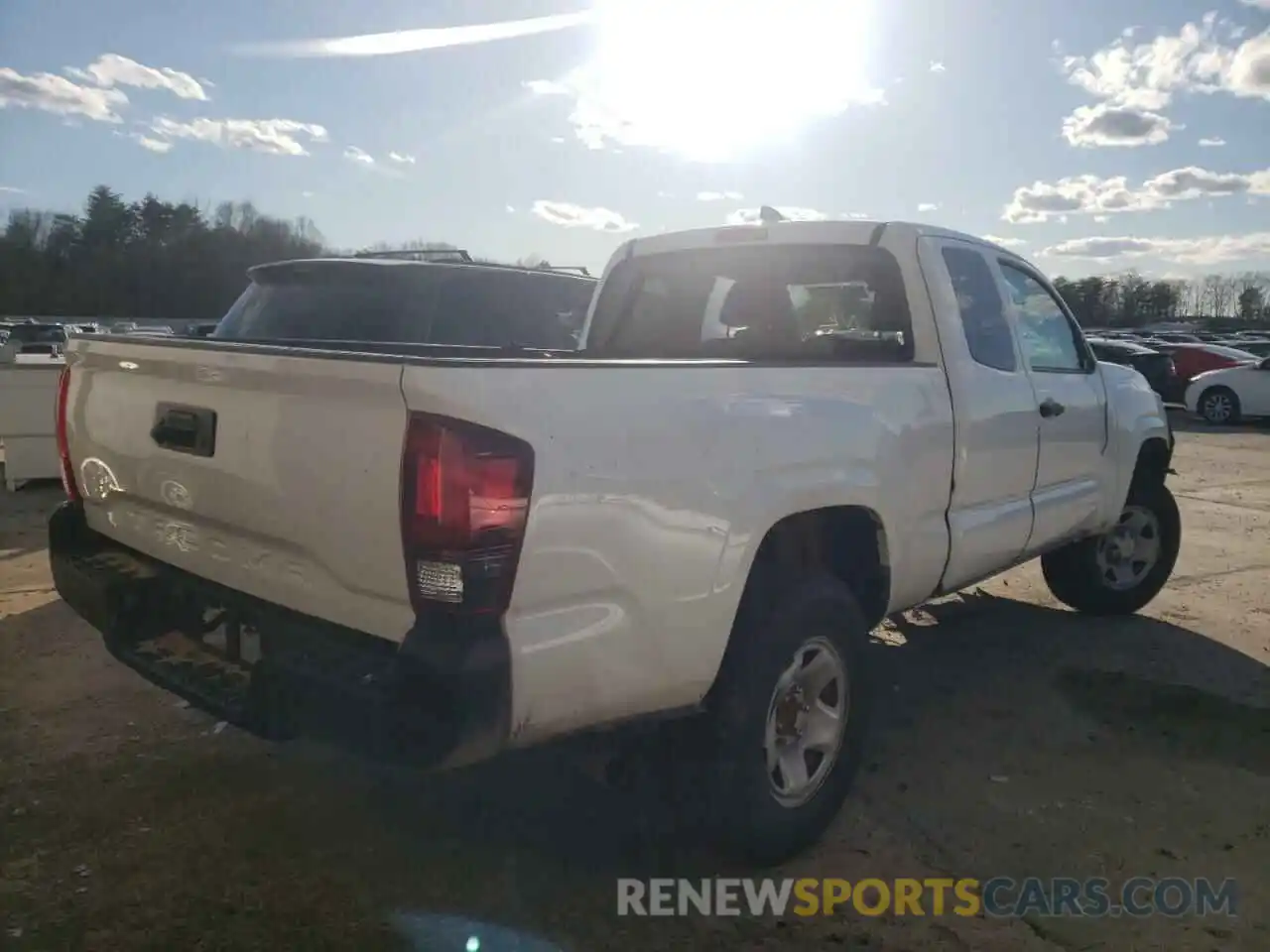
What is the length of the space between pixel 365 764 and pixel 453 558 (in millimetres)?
1830

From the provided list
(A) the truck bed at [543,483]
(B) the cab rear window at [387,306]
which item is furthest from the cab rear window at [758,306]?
(B) the cab rear window at [387,306]

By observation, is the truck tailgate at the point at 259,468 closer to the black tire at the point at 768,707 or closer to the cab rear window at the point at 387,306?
the black tire at the point at 768,707

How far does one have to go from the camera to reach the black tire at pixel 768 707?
277 centimetres

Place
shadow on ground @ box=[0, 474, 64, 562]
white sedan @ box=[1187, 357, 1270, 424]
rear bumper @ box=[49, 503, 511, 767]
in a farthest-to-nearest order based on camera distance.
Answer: white sedan @ box=[1187, 357, 1270, 424], shadow on ground @ box=[0, 474, 64, 562], rear bumper @ box=[49, 503, 511, 767]

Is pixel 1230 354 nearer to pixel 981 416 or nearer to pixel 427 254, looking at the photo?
pixel 427 254

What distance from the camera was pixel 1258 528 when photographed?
850 cm

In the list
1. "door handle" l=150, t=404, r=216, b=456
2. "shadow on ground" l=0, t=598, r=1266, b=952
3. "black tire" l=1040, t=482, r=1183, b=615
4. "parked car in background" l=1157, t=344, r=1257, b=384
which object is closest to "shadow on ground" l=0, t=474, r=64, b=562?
"shadow on ground" l=0, t=598, r=1266, b=952

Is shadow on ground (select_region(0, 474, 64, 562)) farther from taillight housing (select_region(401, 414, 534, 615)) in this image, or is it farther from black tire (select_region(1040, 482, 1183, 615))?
black tire (select_region(1040, 482, 1183, 615))

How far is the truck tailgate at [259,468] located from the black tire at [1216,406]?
20298mm

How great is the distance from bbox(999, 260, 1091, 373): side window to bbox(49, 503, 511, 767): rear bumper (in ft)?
10.8

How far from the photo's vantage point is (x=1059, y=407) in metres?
4.61

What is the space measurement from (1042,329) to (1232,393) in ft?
55.3

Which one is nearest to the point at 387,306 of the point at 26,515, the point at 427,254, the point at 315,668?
the point at 427,254

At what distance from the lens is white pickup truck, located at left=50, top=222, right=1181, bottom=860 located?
2.20 m
